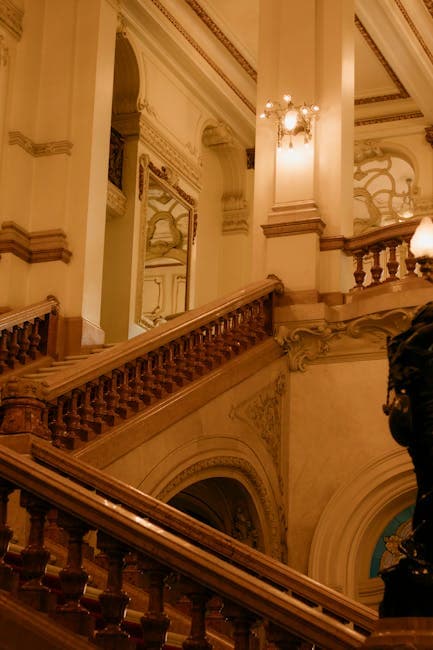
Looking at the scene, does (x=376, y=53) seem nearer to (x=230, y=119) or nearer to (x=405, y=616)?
(x=230, y=119)

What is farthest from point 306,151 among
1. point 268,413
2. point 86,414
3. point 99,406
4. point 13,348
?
point 86,414

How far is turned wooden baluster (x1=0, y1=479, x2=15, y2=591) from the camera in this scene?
5.27 meters

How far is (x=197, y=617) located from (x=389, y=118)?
50.3ft

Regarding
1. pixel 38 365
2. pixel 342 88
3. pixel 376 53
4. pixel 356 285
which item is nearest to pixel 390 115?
pixel 376 53

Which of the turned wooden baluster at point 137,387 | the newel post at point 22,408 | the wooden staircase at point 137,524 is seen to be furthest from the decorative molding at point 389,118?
the newel post at point 22,408

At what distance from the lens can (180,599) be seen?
23.0 feet

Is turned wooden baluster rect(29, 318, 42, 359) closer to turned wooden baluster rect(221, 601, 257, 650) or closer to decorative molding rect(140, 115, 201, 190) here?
decorative molding rect(140, 115, 201, 190)

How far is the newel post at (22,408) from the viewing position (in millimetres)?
7453

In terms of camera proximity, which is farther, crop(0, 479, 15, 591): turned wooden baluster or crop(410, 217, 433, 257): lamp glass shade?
crop(410, 217, 433, 257): lamp glass shade

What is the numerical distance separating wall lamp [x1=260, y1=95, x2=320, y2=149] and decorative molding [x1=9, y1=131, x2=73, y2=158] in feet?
7.84

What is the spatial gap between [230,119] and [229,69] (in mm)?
1028

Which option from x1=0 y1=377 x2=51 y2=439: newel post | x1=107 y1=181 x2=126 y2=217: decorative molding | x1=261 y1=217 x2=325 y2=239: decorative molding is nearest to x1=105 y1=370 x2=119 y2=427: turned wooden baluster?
x1=0 y1=377 x2=51 y2=439: newel post

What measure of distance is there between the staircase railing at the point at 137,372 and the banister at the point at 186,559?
1.96 metres

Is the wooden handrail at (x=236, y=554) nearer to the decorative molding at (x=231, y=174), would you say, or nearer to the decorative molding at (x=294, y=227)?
the decorative molding at (x=294, y=227)
